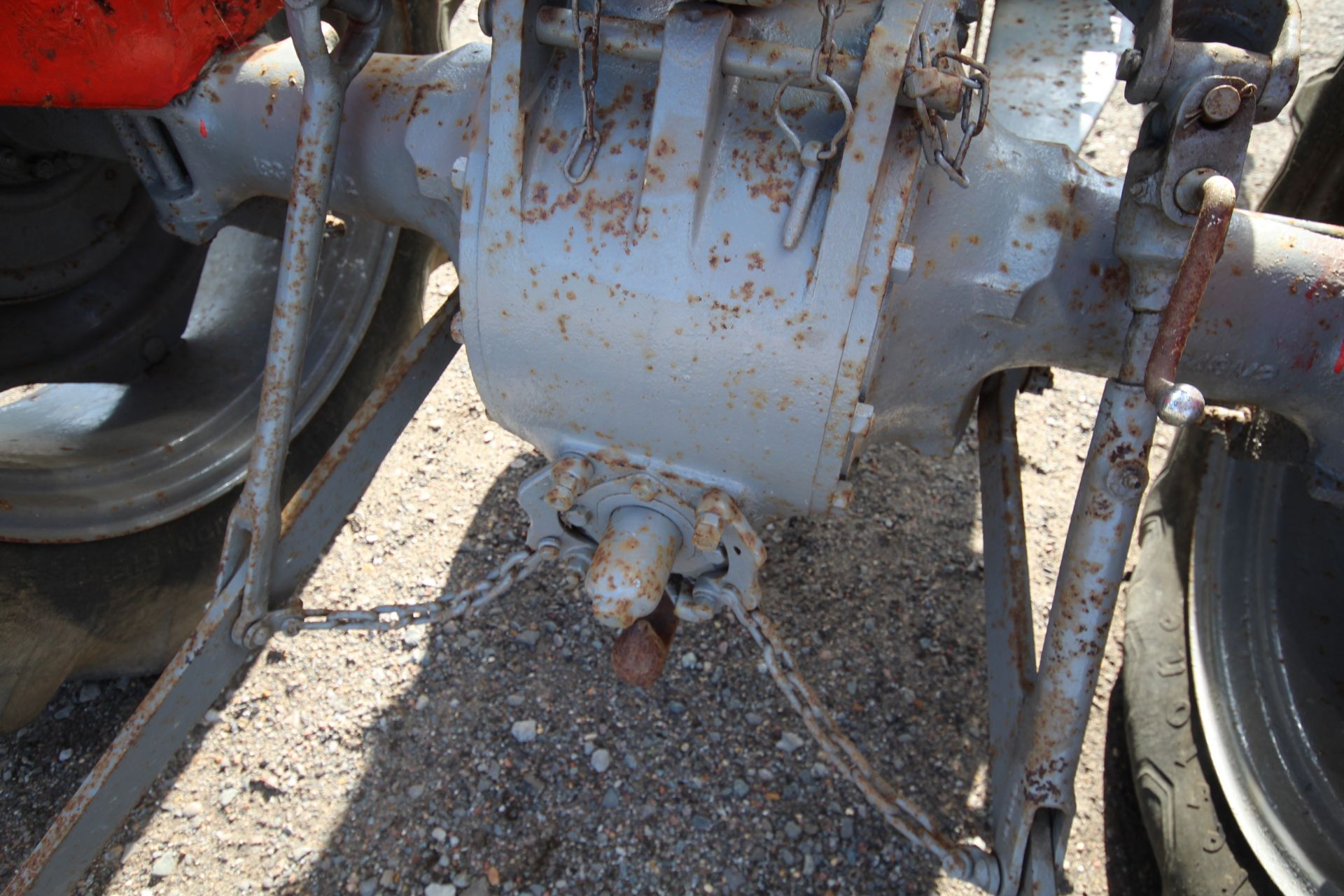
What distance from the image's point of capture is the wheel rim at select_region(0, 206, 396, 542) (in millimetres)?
1649

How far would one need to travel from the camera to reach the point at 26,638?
1479mm

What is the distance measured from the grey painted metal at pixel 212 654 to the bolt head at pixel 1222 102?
1.08m

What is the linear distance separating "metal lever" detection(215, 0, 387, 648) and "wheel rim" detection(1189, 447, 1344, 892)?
1.53 meters

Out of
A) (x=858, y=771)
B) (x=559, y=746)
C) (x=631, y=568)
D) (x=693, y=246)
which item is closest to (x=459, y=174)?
(x=693, y=246)

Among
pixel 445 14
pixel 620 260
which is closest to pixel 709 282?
pixel 620 260

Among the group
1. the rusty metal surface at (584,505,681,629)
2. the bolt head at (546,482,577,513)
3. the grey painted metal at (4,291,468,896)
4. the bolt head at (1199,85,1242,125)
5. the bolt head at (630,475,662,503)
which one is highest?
the bolt head at (1199,85,1242,125)

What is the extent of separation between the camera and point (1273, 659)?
1.69 meters

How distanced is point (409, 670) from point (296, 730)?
0.73 ft

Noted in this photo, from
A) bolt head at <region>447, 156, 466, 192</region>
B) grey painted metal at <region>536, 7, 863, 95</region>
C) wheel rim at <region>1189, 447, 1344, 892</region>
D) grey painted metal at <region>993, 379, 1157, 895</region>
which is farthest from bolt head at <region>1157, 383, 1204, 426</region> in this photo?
wheel rim at <region>1189, 447, 1344, 892</region>

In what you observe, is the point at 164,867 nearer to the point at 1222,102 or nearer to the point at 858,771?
the point at 858,771

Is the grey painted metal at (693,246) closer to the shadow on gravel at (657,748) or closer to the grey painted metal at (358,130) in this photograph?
the grey painted metal at (358,130)

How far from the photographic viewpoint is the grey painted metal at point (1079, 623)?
112cm

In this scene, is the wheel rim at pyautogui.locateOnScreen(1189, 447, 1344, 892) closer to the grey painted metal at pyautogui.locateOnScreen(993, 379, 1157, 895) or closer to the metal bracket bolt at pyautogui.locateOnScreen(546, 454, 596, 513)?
the grey painted metal at pyautogui.locateOnScreen(993, 379, 1157, 895)

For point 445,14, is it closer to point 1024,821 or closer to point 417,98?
point 417,98
